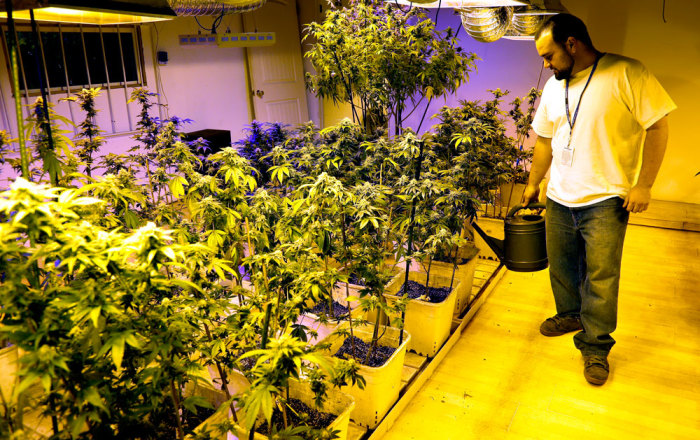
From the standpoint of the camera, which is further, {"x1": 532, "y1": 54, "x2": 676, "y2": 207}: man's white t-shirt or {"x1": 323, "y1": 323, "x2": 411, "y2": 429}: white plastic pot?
{"x1": 532, "y1": 54, "x2": 676, "y2": 207}: man's white t-shirt

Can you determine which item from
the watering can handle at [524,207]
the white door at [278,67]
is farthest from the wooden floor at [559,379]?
the white door at [278,67]

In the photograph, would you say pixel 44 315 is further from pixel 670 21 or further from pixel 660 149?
pixel 670 21

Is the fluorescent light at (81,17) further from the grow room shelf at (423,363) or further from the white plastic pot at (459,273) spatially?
the white plastic pot at (459,273)

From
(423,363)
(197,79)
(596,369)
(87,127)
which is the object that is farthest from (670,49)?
(197,79)

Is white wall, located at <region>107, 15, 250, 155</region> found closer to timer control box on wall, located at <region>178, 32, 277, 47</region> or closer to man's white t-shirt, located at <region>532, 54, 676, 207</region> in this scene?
timer control box on wall, located at <region>178, 32, 277, 47</region>

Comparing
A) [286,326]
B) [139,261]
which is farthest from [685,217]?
[139,261]

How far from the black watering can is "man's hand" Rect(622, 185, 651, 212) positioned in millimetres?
492

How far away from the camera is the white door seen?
24.6 feet

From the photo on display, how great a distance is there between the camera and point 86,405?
128cm

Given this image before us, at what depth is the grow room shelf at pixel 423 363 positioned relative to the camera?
2338mm

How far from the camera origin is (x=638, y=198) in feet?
7.92

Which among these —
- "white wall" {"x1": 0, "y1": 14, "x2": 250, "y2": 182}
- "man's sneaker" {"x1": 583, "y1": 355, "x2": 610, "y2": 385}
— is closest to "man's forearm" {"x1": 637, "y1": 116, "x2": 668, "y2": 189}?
"man's sneaker" {"x1": 583, "y1": 355, "x2": 610, "y2": 385}

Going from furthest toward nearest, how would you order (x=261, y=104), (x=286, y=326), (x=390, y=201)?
(x=261, y=104) → (x=390, y=201) → (x=286, y=326)

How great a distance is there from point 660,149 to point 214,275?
7.19 ft
